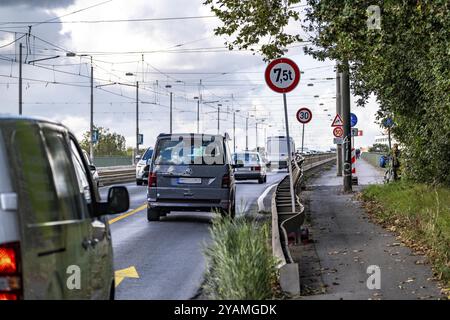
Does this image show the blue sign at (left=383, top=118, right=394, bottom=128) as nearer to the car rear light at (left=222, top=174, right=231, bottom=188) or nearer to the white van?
the car rear light at (left=222, top=174, right=231, bottom=188)

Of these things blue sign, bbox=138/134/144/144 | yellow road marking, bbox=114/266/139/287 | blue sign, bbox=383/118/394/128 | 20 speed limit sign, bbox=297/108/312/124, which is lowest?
yellow road marking, bbox=114/266/139/287

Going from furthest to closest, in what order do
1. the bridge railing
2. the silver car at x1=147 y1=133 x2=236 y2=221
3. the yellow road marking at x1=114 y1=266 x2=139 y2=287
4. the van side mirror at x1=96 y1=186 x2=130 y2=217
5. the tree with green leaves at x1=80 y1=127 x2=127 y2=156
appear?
the tree with green leaves at x1=80 y1=127 x2=127 y2=156 → the silver car at x1=147 y1=133 x2=236 y2=221 → the yellow road marking at x1=114 y1=266 x2=139 y2=287 → the bridge railing → the van side mirror at x1=96 y1=186 x2=130 y2=217

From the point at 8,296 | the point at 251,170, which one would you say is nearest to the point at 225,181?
the point at 8,296

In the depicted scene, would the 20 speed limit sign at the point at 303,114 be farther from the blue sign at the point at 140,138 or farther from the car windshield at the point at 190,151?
the blue sign at the point at 140,138

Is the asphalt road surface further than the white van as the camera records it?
No

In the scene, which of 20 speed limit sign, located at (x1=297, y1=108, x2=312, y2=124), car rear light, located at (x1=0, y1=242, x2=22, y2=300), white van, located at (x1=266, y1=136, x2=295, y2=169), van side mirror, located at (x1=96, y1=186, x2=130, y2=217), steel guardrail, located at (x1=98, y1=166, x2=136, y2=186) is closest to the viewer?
car rear light, located at (x1=0, y1=242, x2=22, y2=300)

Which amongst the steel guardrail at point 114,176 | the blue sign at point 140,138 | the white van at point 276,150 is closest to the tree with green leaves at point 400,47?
the steel guardrail at point 114,176

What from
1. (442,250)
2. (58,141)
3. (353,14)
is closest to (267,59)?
(353,14)

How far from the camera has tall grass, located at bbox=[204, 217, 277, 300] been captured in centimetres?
696

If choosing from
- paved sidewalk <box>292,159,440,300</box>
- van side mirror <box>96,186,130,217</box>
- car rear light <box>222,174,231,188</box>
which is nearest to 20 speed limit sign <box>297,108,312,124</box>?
car rear light <box>222,174,231,188</box>

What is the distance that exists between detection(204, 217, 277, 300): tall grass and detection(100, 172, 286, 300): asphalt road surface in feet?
1.28

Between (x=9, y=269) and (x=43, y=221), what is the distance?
1.38 feet

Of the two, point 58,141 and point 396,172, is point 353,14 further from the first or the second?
point 396,172
